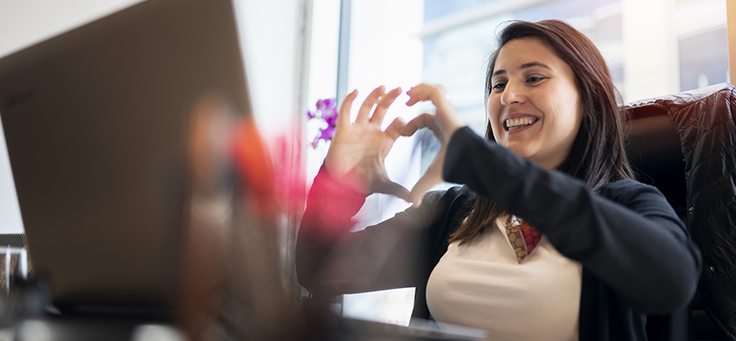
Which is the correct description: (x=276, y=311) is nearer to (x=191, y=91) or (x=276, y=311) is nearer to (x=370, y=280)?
(x=191, y=91)

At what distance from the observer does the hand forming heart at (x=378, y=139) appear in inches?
27.0

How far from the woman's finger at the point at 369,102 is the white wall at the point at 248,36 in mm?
142

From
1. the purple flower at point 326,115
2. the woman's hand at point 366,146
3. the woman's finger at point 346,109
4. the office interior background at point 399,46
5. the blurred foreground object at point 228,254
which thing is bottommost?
the blurred foreground object at point 228,254

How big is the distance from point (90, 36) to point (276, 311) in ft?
1.22

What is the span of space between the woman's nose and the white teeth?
37mm

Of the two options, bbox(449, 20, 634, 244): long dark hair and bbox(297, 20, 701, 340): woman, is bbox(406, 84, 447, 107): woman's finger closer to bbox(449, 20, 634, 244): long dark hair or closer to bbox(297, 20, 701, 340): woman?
bbox(297, 20, 701, 340): woman

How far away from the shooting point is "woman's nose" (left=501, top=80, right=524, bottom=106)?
1023mm

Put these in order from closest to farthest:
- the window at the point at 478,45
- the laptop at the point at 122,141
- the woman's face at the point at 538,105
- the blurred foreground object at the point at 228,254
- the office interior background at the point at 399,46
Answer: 1. the blurred foreground object at the point at 228,254
2. the laptop at the point at 122,141
3. the woman's face at the point at 538,105
4. the office interior background at the point at 399,46
5. the window at the point at 478,45

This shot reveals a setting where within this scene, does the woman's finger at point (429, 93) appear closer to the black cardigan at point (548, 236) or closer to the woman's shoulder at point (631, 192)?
the black cardigan at point (548, 236)

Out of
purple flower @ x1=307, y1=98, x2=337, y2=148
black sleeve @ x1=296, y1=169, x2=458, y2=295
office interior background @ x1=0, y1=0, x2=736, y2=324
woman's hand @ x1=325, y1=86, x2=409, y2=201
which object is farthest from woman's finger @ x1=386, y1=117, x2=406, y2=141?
purple flower @ x1=307, y1=98, x2=337, y2=148

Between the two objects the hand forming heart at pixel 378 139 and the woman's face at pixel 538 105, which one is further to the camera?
the woman's face at pixel 538 105

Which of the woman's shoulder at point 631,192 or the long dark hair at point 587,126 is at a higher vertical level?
the long dark hair at point 587,126

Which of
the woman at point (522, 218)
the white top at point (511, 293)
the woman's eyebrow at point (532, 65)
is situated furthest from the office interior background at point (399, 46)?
the woman's eyebrow at point (532, 65)

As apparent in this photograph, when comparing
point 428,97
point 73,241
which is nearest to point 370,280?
point 428,97
